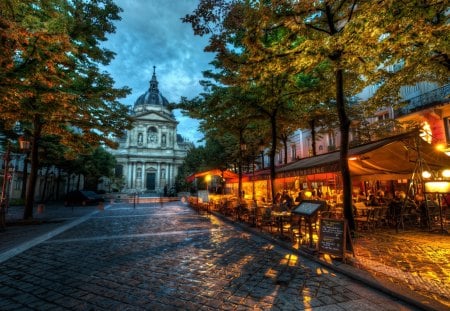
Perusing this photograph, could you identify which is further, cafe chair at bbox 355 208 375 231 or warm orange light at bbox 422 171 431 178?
cafe chair at bbox 355 208 375 231

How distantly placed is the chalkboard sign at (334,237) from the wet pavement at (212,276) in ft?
1.04

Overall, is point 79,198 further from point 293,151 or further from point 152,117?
point 152,117

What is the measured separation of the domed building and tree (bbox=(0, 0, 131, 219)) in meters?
44.5

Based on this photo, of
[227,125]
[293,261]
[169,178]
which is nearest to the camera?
[293,261]

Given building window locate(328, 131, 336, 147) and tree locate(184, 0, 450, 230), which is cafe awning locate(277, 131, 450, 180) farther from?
building window locate(328, 131, 336, 147)

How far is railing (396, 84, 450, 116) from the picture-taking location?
46.5 feet

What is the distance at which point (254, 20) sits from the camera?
7320mm

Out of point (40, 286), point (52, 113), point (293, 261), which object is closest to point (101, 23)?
point (52, 113)

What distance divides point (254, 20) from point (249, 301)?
7234 mm

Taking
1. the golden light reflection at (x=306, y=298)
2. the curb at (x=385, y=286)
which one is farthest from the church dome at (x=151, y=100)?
the golden light reflection at (x=306, y=298)

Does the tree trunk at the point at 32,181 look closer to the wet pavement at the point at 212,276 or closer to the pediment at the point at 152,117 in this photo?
the wet pavement at the point at 212,276

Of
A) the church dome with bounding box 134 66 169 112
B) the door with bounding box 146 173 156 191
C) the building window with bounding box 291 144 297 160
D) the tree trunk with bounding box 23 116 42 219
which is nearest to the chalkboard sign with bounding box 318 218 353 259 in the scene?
the tree trunk with bounding box 23 116 42 219

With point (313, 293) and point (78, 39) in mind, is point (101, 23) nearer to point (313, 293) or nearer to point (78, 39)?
point (78, 39)

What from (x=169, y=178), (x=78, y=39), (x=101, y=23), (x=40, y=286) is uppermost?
(x=101, y=23)
